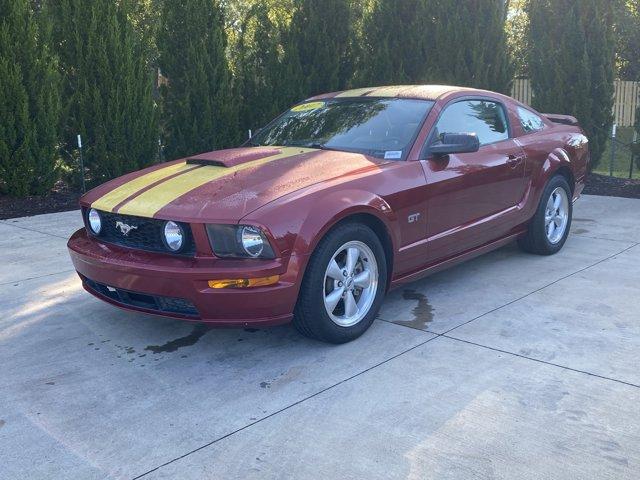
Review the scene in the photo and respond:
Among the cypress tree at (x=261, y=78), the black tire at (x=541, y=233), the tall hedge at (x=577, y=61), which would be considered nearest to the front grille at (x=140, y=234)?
the black tire at (x=541, y=233)

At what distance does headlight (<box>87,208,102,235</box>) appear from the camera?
415cm

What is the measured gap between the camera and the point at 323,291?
376 centimetres

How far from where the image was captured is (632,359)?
371 centimetres

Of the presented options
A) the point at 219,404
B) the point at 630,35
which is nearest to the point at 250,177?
the point at 219,404

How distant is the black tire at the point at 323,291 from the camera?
3.70 meters

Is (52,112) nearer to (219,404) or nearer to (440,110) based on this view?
(440,110)

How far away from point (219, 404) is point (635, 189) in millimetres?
8306

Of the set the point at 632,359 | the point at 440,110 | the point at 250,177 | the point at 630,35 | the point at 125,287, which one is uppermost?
the point at 630,35

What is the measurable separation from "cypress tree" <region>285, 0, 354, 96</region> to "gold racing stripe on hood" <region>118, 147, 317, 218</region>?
7149 mm

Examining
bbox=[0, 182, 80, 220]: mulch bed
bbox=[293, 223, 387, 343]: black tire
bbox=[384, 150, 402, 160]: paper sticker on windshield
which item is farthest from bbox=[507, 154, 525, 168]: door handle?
bbox=[0, 182, 80, 220]: mulch bed

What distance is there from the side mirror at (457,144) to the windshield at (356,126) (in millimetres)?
210

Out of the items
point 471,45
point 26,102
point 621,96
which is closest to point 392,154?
point 26,102

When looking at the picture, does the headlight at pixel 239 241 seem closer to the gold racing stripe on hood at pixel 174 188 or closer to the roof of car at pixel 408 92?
the gold racing stripe on hood at pixel 174 188

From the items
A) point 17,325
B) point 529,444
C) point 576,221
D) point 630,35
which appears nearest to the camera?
point 529,444
